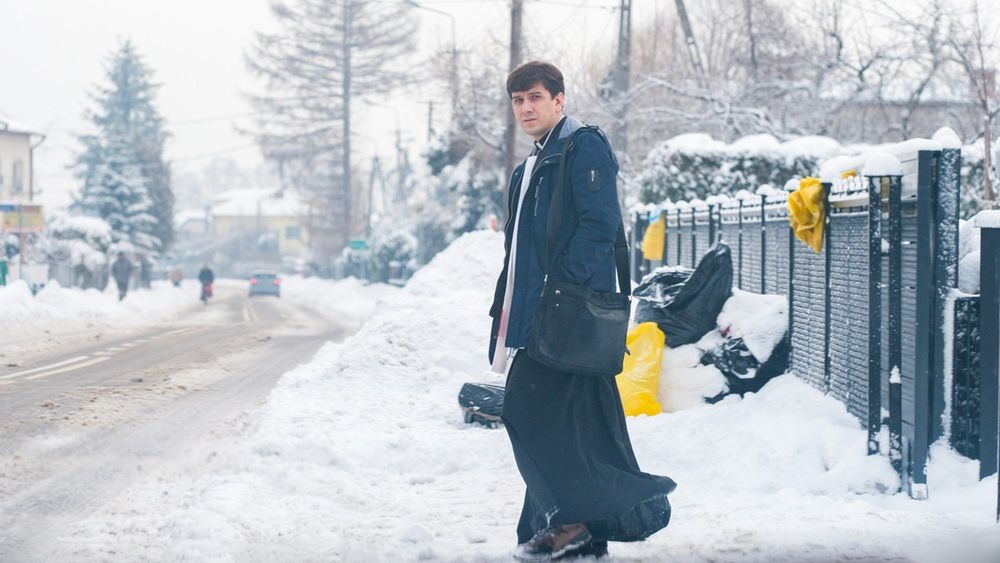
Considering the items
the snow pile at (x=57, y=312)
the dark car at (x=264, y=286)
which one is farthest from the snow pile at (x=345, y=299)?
the snow pile at (x=57, y=312)

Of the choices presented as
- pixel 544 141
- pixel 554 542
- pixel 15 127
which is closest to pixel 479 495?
pixel 554 542

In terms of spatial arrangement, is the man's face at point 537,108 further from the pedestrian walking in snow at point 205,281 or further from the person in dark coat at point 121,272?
the pedestrian walking in snow at point 205,281

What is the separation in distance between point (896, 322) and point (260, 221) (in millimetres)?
114907

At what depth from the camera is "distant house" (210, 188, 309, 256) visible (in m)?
115

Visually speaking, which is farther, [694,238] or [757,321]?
[694,238]

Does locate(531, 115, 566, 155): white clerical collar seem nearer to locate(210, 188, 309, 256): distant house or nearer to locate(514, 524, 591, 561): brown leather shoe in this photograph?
locate(514, 524, 591, 561): brown leather shoe

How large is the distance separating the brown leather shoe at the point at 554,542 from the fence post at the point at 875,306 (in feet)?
6.99

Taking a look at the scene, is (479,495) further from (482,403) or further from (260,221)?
(260,221)

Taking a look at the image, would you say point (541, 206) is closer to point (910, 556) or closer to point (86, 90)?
point (910, 556)

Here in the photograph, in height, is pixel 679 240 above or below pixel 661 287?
above

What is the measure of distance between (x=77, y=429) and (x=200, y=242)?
115 m

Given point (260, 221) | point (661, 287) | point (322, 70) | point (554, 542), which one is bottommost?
point (554, 542)

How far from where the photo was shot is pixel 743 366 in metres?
7.82

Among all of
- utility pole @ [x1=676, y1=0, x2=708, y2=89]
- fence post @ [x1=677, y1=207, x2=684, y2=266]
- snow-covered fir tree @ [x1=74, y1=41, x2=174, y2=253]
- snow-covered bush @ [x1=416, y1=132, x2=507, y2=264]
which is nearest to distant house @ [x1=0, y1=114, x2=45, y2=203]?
snow-covered fir tree @ [x1=74, y1=41, x2=174, y2=253]
